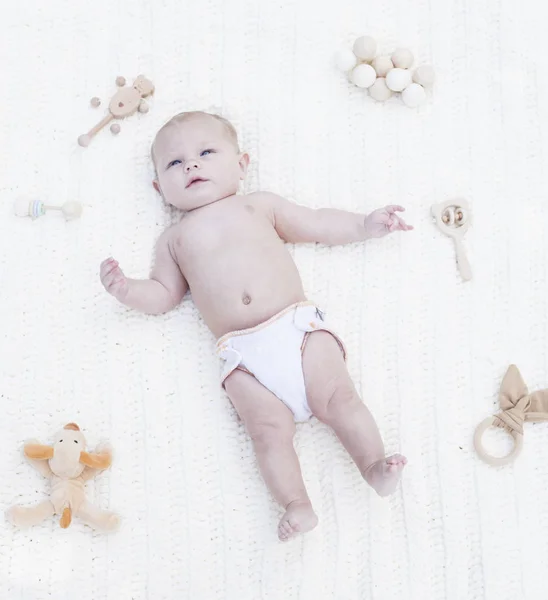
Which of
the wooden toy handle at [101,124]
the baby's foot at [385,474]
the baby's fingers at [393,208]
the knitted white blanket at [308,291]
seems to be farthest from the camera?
the wooden toy handle at [101,124]

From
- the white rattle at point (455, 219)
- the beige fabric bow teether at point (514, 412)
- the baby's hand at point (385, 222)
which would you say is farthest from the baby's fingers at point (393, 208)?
the beige fabric bow teether at point (514, 412)

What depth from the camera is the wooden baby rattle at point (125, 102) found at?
5.64 ft

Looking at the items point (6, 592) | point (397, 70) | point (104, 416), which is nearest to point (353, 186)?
point (397, 70)

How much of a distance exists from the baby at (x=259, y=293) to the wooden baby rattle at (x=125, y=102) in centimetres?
13

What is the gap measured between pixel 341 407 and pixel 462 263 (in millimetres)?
415

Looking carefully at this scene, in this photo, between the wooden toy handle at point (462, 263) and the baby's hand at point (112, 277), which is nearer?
the baby's hand at point (112, 277)

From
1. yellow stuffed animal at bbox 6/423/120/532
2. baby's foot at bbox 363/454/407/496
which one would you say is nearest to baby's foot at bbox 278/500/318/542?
baby's foot at bbox 363/454/407/496

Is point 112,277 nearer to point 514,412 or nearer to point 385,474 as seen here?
point 385,474

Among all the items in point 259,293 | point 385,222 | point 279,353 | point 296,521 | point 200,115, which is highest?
point 200,115

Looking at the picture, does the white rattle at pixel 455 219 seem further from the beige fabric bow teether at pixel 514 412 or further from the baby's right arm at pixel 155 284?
the baby's right arm at pixel 155 284

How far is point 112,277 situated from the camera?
1.48 metres

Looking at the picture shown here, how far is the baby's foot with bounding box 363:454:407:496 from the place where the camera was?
133 cm

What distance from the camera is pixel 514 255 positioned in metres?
1.65

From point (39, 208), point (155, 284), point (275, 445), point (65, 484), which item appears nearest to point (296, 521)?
point (275, 445)
